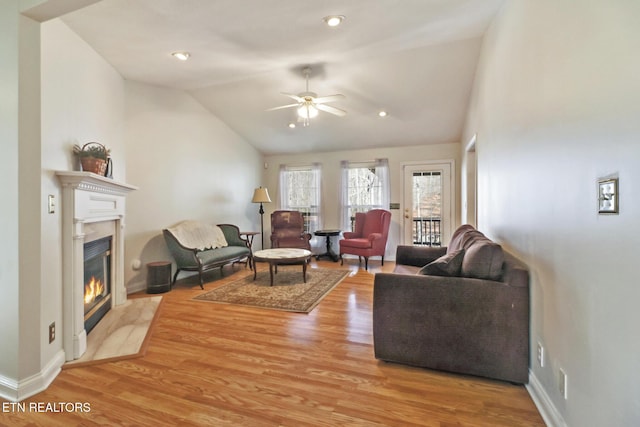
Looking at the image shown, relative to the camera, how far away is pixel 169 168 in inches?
173

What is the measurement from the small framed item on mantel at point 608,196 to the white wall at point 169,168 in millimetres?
4220

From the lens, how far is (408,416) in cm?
160

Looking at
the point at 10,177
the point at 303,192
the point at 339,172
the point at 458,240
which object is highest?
the point at 339,172

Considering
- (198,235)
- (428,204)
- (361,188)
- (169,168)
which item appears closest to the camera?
(169,168)

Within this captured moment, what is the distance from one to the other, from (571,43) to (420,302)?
61.9 inches

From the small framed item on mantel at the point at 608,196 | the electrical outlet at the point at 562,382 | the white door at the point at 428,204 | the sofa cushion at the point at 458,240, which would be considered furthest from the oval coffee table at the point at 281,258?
the small framed item on mantel at the point at 608,196

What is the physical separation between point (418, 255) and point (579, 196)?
2.27 m

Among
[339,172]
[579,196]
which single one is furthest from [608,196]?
[339,172]

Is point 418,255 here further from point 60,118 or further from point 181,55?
point 60,118

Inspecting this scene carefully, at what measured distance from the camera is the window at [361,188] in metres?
6.20

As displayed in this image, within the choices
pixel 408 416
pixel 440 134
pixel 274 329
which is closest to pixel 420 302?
pixel 408 416

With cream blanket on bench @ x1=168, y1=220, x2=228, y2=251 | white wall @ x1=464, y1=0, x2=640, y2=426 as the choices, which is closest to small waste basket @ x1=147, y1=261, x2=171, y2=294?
cream blanket on bench @ x1=168, y1=220, x2=228, y2=251

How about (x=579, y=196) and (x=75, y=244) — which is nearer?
(x=579, y=196)

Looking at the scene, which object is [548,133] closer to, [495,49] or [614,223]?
[614,223]
